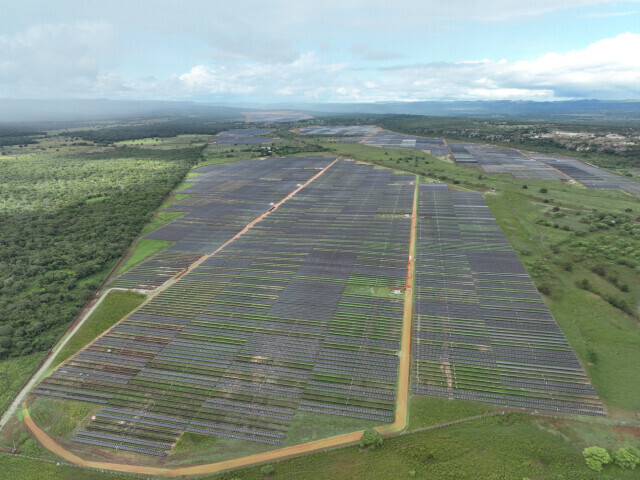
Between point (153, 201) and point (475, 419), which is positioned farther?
point (153, 201)

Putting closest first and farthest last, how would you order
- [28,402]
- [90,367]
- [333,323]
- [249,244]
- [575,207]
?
[28,402], [90,367], [333,323], [249,244], [575,207]

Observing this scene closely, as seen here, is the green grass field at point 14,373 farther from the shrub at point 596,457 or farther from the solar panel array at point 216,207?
the shrub at point 596,457

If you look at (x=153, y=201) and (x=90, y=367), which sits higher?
(x=153, y=201)

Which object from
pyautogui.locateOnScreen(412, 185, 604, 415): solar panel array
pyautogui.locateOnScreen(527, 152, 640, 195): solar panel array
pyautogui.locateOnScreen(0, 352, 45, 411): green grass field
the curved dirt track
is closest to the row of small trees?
pyautogui.locateOnScreen(412, 185, 604, 415): solar panel array

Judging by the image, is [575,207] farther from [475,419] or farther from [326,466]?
[326,466]

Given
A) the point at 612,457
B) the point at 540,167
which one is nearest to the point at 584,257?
the point at 612,457

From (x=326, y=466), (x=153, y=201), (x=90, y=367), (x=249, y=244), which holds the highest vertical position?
(x=153, y=201)

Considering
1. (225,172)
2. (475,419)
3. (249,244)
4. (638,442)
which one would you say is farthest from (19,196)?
(638,442)

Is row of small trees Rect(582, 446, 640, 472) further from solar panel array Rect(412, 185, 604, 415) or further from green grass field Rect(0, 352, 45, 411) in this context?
green grass field Rect(0, 352, 45, 411)
